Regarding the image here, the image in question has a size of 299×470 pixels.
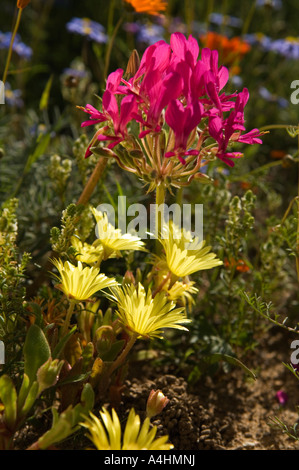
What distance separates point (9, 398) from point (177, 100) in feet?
1.74

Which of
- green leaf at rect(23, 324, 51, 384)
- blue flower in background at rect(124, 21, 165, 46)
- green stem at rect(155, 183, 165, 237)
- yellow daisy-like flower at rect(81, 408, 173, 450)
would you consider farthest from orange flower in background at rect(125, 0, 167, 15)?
blue flower in background at rect(124, 21, 165, 46)

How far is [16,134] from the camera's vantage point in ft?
7.63

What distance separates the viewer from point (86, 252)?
41.9 inches

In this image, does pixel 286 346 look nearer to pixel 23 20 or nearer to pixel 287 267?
pixel 287 267

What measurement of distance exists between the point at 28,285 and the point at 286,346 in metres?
0.75

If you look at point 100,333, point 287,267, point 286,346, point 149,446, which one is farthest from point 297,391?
point 149,446

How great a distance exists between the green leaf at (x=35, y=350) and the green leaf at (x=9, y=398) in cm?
7

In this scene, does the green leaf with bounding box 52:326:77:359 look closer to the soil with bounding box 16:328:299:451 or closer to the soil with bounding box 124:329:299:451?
the soil with bounding box 16:328:299:451

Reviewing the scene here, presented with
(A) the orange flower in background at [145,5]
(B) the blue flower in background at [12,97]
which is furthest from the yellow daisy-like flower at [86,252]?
(B) the blue flower in background at [12,97]

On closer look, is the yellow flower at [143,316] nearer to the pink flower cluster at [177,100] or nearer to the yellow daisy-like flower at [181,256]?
the yellow daisy-like flower at [181,256]

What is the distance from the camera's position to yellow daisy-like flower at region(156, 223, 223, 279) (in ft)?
3.35

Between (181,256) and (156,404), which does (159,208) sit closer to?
(181,256)

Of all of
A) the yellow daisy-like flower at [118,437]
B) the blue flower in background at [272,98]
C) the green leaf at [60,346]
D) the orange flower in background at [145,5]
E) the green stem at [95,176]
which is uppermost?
the blue flower in background at [272,98]

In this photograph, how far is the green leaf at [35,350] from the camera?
0.91 m
